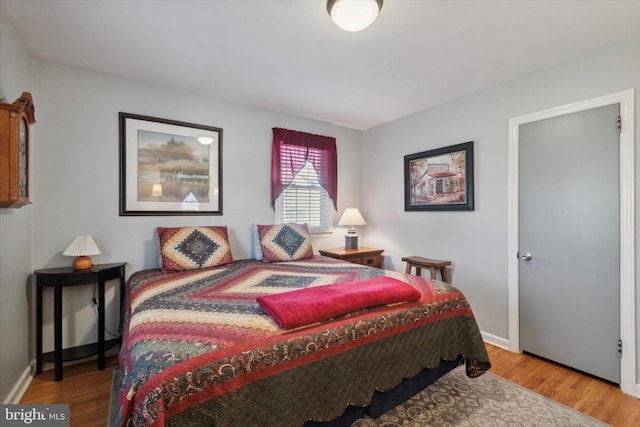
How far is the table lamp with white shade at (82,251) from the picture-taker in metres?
2.27

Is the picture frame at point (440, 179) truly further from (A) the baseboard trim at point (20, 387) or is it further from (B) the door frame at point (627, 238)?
(A) the baseboard trim at point (20, 387)

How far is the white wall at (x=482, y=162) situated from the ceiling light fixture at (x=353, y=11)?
184 centimetres

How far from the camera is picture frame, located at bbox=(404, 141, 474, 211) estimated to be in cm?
305

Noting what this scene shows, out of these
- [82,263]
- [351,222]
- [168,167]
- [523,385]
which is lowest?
[523,385]

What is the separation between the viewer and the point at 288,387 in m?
1.23

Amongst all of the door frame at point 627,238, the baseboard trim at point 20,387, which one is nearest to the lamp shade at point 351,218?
the door frame at point 627,238

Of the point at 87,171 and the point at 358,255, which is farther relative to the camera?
the point at 358,255

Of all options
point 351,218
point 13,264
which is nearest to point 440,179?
point 351,218

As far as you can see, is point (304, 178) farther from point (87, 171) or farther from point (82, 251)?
point (82, 251)

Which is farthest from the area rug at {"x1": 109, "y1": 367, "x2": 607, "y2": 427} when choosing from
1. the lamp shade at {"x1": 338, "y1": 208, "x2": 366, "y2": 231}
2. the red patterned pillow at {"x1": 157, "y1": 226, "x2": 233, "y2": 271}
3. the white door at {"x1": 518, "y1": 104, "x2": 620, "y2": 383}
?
the lamp shade at {"x1": 338, "y1": 208, "x2": 366, "y2": 231}

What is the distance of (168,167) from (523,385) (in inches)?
141

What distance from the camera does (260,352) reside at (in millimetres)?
1179

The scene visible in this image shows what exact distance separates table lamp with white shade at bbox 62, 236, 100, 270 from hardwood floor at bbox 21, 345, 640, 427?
2.82ft

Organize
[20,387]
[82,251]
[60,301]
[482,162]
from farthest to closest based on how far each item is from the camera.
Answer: [482,162] < [82,251] < [60,301] < [20,387]
